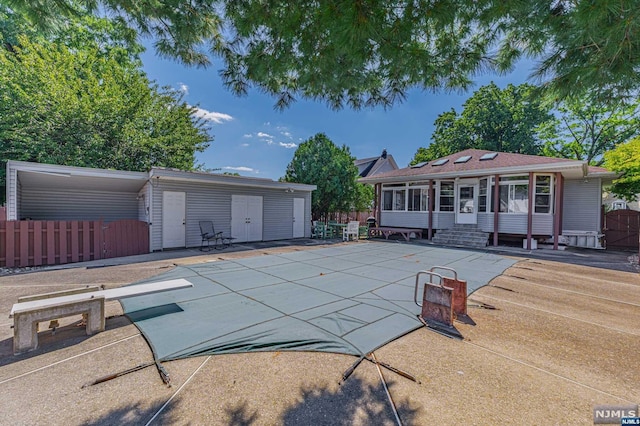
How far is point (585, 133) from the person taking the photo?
20000mm

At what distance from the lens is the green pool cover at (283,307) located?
112 inches

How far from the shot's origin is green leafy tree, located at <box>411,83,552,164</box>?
20.2m

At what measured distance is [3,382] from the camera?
2.21 meters

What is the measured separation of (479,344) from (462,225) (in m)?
9.96

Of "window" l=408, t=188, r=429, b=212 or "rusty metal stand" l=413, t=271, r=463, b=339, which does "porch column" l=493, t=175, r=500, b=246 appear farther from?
"rusty metal stand" l=413, t=271, r=463, b=339

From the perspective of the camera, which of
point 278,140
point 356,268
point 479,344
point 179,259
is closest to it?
point 479,344

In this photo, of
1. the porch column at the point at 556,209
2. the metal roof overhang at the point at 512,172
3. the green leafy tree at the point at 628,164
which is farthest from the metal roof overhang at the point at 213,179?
the green leafy tree at the point at 628,164

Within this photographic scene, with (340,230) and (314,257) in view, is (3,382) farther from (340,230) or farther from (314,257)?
(340,230)

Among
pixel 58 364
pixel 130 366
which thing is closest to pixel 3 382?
pixel 58 364

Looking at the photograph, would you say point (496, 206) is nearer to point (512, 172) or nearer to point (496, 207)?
point (496, 207)

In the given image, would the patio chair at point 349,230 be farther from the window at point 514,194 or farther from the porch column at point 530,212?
the porch column at point 530,212

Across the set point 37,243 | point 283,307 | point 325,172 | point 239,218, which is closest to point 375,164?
point 325,172

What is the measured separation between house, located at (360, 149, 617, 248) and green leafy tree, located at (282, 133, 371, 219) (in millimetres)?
1686

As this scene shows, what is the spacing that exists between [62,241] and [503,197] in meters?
14.7
